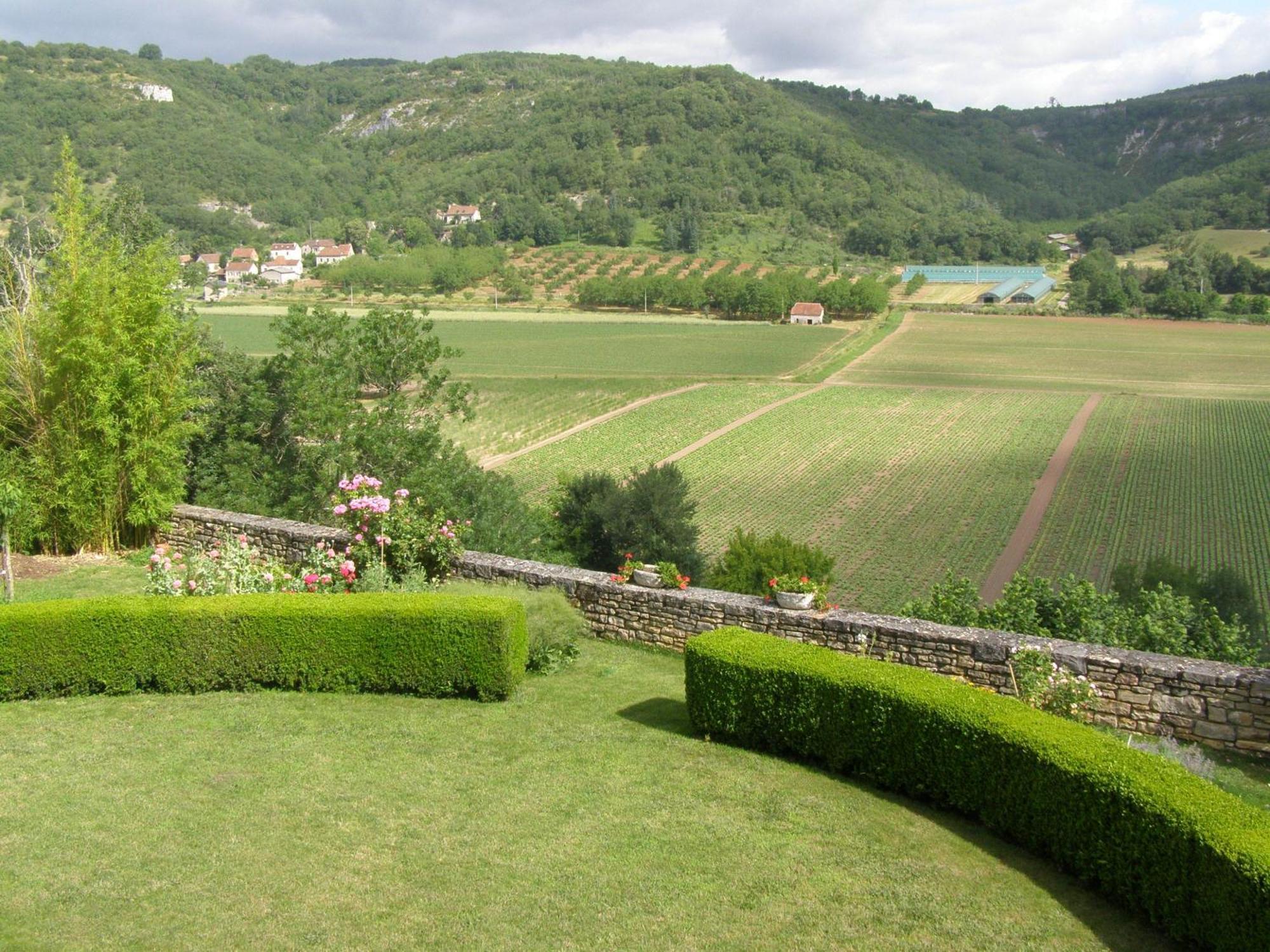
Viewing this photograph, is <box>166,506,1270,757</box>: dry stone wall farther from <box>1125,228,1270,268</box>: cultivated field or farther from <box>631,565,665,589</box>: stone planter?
<box>1125,228,1270,268</box>: cultivated field

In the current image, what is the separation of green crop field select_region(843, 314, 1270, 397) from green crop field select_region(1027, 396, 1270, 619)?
35.1ft

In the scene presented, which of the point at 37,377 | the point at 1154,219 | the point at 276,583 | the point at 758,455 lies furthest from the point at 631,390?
the point at 1154,219

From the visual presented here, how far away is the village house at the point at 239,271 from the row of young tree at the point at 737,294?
40320 millimetres

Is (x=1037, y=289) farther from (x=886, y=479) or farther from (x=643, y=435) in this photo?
(x=886, y=479)

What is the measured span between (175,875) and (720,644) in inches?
177

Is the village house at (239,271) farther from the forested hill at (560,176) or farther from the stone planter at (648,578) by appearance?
the stone planter at (648,578)

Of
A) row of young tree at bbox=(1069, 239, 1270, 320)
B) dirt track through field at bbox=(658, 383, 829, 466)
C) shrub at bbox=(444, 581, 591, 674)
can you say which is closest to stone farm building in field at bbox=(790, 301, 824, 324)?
row of young tree at bbox=(1069, 239, 1270, 320)

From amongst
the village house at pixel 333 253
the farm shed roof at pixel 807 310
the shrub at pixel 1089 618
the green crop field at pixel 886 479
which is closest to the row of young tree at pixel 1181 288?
the farm shed roof at pixel 807 310

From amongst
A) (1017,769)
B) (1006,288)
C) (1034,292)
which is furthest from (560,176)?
(1017,769)

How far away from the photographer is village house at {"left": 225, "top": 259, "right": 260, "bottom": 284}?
122 m

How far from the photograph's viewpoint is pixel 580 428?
4856cm

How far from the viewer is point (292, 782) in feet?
24.9

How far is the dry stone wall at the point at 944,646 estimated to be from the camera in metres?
8.70

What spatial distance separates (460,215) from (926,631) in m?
168
